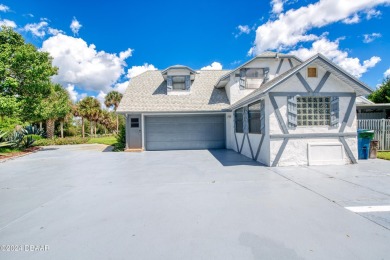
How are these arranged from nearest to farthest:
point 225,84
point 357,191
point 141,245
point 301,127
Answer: point 141,245
point 357,191
point 301,127
point 225,84

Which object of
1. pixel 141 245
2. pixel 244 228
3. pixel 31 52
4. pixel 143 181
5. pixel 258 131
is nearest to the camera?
pixel 141 245

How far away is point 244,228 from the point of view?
10.5 ft

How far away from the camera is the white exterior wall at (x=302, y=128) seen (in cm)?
768

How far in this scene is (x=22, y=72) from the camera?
13539mm

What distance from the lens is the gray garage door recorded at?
14.1 m

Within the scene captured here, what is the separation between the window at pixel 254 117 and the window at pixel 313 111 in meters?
1.69

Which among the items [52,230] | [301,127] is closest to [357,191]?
[301,127]

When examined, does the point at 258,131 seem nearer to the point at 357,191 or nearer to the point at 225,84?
the point at 357,191

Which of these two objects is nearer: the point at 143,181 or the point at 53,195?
the point at 53,195

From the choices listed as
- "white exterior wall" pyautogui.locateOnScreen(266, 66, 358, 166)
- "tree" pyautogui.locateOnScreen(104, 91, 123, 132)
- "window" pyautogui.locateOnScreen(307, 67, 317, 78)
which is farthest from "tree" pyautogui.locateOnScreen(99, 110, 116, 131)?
"window" pyautogui.locateOnScreen(307, 67, 317, 78)

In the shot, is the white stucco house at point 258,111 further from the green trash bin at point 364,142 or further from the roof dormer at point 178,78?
the green trash bin at point 364,142

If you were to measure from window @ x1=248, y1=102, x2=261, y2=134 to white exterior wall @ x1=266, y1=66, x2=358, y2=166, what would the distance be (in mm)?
1238

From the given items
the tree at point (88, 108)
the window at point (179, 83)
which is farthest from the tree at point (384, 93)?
the tree at point (88, 108)

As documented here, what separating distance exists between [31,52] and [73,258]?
16580 mm
